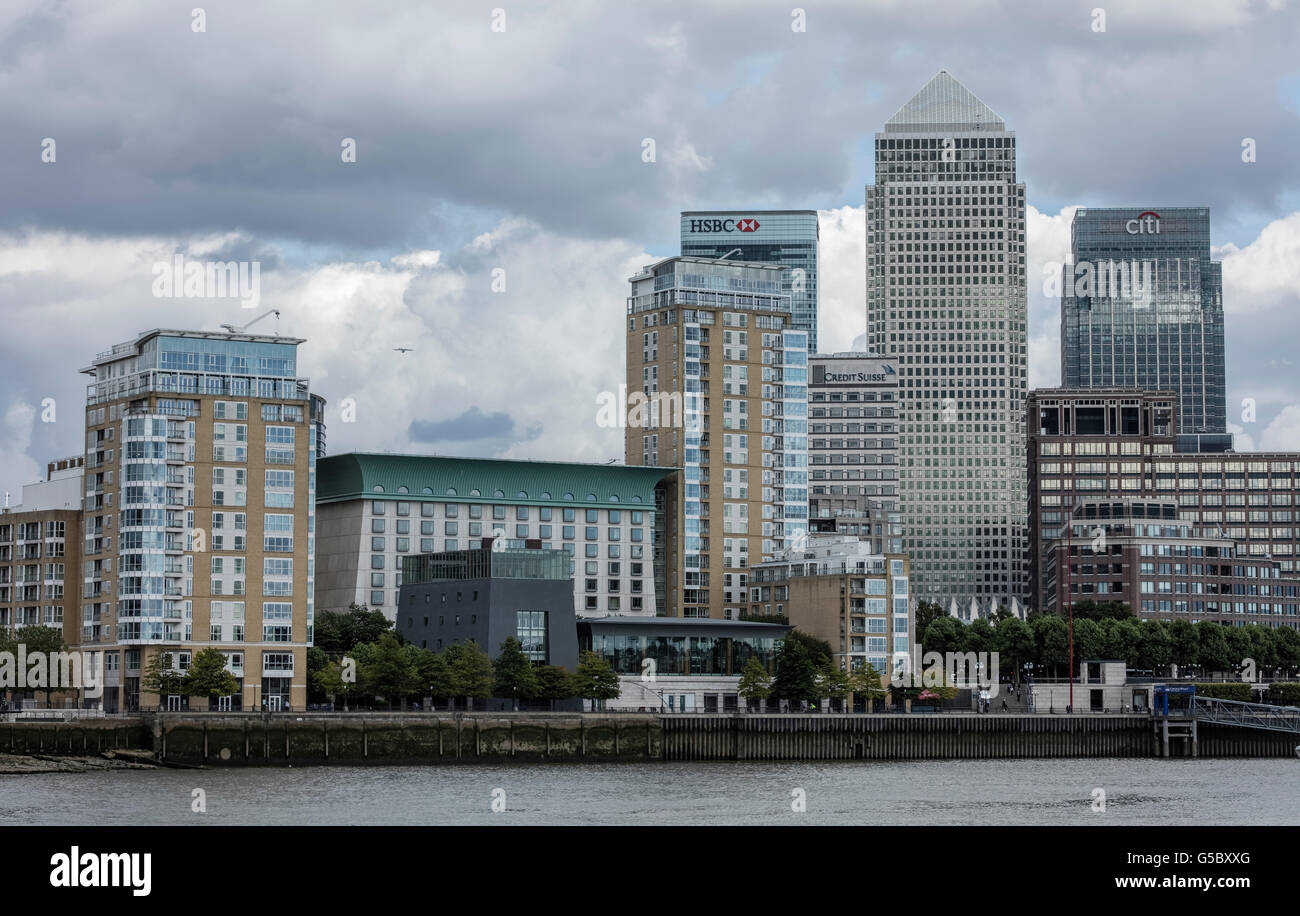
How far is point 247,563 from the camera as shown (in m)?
145

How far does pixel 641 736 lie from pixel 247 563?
117 ft

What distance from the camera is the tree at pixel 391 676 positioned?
459ft

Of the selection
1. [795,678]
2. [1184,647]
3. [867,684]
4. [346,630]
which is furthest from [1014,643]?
[346,630]

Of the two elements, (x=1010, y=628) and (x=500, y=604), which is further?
(x=1010, y=628)

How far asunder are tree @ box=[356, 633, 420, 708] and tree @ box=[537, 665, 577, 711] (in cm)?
982

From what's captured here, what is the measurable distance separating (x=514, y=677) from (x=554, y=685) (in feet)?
10.5

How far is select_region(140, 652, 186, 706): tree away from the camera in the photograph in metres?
134

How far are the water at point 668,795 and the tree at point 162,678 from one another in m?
24.4

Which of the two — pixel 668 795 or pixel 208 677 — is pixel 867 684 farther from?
pixel 668 795

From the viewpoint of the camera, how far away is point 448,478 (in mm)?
194625

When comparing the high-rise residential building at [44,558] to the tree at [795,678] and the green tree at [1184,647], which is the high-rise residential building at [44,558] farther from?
the green tree at [1184,647]

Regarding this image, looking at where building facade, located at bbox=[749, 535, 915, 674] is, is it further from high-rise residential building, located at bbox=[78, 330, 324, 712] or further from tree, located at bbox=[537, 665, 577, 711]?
high-rise residential building, located at bbox=[78, 330, 324, 712]
